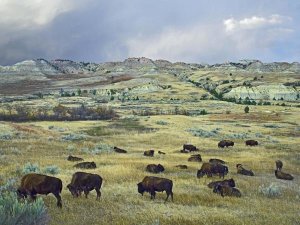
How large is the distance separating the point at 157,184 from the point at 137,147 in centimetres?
2220

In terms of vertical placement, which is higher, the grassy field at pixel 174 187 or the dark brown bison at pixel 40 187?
the dark brown bison at pixel 40 187

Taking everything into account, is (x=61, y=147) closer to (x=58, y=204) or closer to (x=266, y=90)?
(x=58, y=204)

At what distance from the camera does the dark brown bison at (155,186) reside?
1530cm

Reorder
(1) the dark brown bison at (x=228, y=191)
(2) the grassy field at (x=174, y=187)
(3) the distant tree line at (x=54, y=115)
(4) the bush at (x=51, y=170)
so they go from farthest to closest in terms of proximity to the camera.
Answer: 1. (3) the distant tree line at (x=54, y=115)
2. (4) the bush at (x=51, y=170)
3. (1) the dark brown bison at (x=228, y=191)
4. (2) the grassy field at (x=174, y=187)

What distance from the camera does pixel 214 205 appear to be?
14.5 meters

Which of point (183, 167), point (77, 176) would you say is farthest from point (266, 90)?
point (77, 176)

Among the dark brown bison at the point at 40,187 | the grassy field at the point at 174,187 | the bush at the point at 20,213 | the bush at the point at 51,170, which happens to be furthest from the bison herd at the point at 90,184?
the bush at the point at 20,213

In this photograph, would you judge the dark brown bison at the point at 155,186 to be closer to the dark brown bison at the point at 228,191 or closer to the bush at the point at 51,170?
the dark brown bison at the point at 228,191

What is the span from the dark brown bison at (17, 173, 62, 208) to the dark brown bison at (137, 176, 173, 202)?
365cm

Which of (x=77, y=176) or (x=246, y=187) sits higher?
(x=77, y=176)

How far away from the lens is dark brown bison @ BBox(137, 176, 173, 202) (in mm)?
15297

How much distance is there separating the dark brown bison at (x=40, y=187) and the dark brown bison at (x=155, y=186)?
12.0 feet

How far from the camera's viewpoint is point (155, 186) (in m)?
15.6

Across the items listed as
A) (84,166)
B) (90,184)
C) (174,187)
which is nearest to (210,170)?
(174,187)
